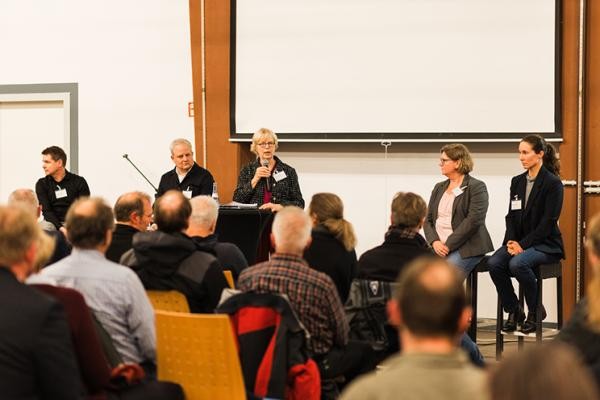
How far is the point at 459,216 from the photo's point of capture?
636 centimetres

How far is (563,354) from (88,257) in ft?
7.41

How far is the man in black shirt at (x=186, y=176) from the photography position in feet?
22.7

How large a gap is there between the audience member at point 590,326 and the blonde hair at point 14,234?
1.50m

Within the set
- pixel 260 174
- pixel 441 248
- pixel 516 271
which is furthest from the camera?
pixel 260 174

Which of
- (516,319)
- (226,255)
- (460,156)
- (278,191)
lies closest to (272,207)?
(278,191)

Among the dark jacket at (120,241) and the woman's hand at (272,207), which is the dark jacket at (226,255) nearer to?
the dark jacket at (120,241)

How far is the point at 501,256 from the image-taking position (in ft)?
20.3

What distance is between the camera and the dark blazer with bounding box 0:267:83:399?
2443mm

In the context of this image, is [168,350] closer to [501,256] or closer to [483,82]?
[501,256]

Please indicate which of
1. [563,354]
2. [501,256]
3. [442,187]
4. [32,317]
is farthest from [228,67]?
[563,354]

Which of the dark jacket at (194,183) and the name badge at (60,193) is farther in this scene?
the name badge at (60,193)

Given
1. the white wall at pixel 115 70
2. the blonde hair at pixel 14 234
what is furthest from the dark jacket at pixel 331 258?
the white wall at pixel 115 70

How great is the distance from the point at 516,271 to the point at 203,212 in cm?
246

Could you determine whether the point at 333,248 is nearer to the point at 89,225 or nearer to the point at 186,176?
the point at 89,225
